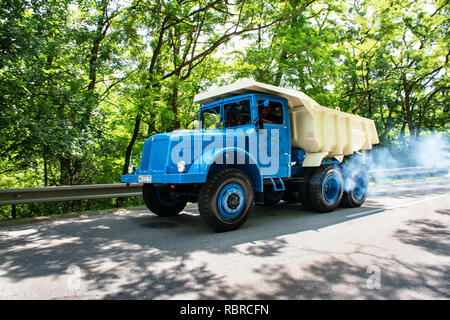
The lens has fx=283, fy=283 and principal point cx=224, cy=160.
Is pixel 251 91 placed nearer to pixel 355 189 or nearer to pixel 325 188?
pixel 325 188

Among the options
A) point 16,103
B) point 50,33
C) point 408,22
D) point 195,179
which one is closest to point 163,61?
point 50,33

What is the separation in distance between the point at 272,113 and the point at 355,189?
3.72 metres

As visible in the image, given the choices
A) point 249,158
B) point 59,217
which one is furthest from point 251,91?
point 59,217

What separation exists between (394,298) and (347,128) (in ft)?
21.5

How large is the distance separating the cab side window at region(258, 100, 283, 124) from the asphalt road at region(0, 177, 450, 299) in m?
2.35

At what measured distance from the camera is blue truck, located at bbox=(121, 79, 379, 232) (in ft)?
17.1

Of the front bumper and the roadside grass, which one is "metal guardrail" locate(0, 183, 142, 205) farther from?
the front bumper

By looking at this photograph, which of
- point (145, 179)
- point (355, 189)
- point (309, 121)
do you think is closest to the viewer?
point (145, 179)

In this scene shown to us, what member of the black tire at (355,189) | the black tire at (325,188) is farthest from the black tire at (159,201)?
the black tire at (355,189)

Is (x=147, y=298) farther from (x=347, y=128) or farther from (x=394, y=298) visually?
(x=347, y=128)

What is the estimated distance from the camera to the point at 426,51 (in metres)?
22.9

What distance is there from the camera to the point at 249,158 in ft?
18.5

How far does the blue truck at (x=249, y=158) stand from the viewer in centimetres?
521

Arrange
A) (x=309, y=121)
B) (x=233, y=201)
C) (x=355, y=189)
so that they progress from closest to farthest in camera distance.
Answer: (x=233, y=201) < (x=309, y=121) < (x=355, y=189)
